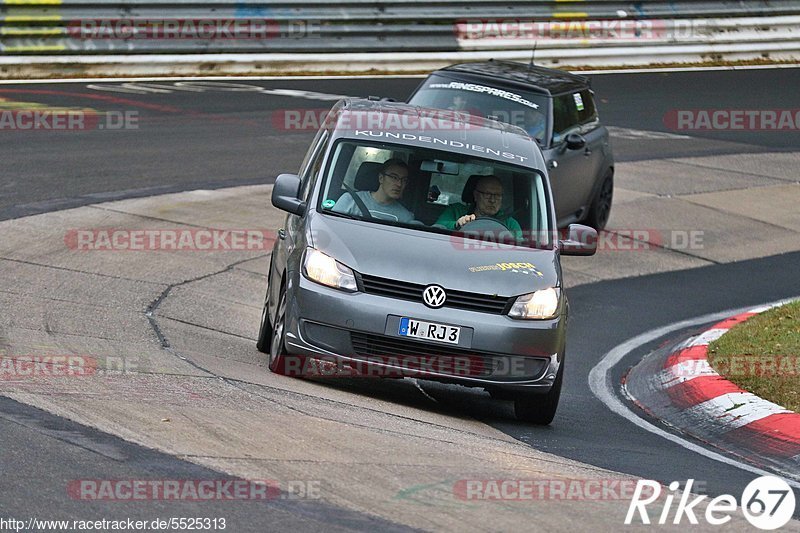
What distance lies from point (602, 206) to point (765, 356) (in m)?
6.09

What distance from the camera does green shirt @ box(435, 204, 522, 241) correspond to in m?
8.88

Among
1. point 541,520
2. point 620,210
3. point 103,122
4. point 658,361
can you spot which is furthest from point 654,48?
point 541,520

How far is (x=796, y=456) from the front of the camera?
7961 mm

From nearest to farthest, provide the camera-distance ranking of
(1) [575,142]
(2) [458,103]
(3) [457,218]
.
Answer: (3) [457,218] < (2) [458,103] < (1) [575,142]

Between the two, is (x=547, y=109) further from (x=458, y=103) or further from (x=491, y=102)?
(x=458, y=103)

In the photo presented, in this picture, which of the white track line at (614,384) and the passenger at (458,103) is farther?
the passenger at (458,103)

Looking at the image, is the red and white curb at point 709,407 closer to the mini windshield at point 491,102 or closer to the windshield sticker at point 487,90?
the mini windshield at point 491,102

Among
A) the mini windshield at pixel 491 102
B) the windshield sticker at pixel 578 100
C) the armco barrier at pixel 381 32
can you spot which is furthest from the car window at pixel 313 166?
the armco barrier at pixel 381 32

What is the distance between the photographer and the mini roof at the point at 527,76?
1466 cm

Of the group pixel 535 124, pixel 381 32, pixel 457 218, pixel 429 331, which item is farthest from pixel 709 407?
pixel 381 32

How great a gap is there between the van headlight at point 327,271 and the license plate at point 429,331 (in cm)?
38

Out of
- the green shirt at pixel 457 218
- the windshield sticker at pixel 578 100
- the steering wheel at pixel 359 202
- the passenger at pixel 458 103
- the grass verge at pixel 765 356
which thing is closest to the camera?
the steering wheel at pixel 359 202

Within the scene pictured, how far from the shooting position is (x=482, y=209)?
29.7ft

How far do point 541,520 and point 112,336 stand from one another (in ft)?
13.6
